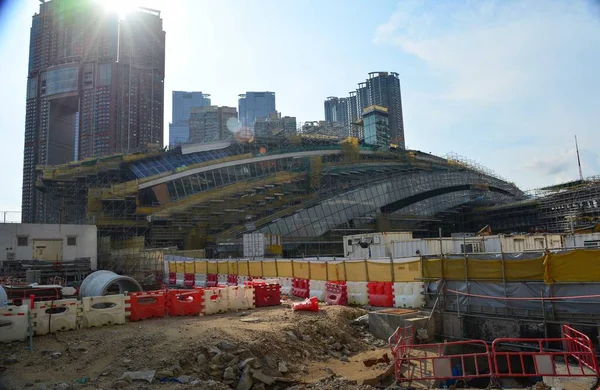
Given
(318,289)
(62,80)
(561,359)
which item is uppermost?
(62,80)

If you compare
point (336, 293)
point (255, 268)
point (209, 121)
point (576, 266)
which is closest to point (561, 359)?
point (576, 266)

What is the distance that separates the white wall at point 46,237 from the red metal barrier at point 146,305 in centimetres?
2685

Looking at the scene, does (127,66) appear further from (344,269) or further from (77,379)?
(77,379)

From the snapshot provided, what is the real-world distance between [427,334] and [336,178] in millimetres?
57030

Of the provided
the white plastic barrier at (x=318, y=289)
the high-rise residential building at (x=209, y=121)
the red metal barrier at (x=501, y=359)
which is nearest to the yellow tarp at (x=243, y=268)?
the white plastic barrier at (x=318, y=289)

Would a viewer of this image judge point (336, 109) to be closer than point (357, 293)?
No

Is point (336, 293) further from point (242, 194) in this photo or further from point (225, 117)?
point (225, 117)

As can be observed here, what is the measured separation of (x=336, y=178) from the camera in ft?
237

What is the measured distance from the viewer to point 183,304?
17656 millimetres

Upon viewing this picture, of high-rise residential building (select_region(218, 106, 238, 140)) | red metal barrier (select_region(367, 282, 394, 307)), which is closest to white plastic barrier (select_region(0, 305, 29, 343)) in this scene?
red metal barrier (select_region(367, 282, 394, 307))

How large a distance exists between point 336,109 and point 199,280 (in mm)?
130072

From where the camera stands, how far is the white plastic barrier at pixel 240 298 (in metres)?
18.9

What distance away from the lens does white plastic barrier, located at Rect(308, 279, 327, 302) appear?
22688 mm

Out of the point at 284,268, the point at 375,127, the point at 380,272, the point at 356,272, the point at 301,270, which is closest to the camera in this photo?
the point at 380,272
